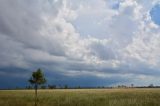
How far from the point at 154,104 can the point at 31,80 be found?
732 inches

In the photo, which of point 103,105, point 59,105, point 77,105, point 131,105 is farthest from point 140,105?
point 59,105

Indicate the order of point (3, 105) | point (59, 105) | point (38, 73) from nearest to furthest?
1. point (3, 105)
2. point (59, 105)
3. point (38, 73)

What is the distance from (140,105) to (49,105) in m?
9.63

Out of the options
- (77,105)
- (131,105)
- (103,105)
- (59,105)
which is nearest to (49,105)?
(59,105)

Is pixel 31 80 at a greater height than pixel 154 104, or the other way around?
pixel 31 80

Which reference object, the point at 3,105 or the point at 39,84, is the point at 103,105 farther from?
the point at 39,84

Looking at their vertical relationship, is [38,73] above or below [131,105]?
above

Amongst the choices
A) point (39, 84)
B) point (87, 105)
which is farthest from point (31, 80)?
point (87, 105)

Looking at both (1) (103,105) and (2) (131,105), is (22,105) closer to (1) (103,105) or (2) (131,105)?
(1) (103,105)

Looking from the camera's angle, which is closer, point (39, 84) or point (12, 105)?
point (12, 105)

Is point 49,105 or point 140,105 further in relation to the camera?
point 49,105

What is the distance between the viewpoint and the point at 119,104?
32312 mm

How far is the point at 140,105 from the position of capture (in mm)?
31125

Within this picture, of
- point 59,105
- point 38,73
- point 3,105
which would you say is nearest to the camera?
point 3,105
